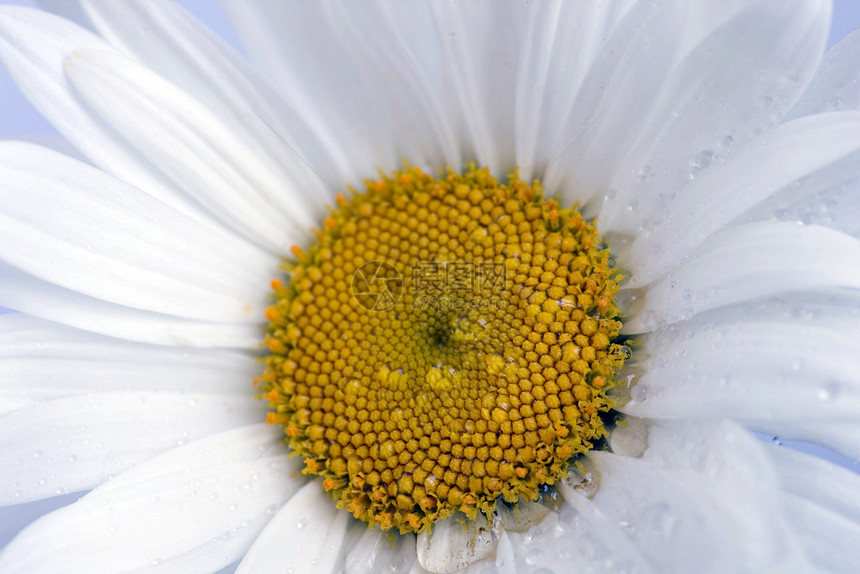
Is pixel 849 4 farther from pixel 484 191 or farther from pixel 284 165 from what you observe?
pixel 284 165

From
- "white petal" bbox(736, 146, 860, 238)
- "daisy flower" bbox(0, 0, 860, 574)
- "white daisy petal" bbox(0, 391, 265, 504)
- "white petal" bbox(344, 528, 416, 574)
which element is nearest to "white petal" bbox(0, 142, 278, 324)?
"daisy flower" bbox(0, 0, 860, 574)

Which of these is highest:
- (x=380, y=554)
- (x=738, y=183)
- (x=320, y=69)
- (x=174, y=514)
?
(x=738, y=183)

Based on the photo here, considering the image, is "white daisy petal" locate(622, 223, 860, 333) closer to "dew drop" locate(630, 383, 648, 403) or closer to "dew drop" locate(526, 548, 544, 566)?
"dew drop" locate(630, 383, 648, 403)

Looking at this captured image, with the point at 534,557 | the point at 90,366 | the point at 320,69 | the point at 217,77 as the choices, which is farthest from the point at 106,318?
the point at 534,557

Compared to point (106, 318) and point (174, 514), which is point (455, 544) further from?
point (106, 318)

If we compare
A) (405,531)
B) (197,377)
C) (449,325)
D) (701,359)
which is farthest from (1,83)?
(701,359)

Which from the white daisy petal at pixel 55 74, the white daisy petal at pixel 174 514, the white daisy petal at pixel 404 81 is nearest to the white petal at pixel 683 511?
the white daisy petal at pixel 174 514
